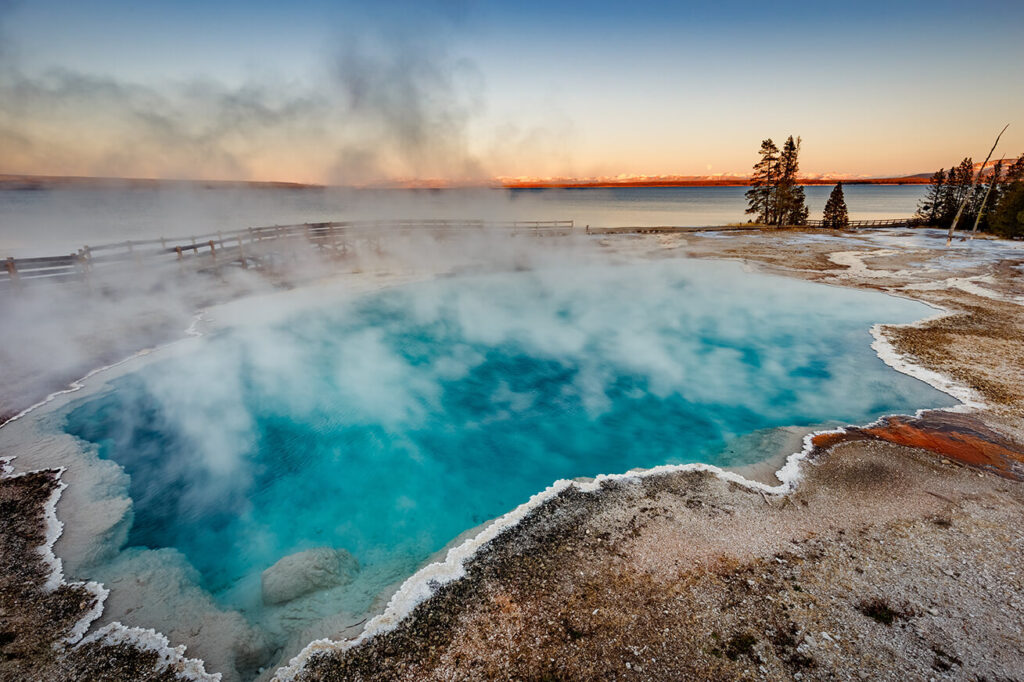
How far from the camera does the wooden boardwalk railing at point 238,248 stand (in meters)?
15.9

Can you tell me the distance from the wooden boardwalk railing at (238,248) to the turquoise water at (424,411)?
7.68 metres

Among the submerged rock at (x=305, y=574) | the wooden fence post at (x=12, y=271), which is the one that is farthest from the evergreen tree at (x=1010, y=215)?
the wooden fence post at (x=12, y=271)

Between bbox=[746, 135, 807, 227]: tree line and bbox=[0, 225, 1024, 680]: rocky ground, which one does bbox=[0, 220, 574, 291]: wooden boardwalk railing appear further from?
bbox=[746, 135, 807, 227]: tree line

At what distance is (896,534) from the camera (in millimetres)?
5941

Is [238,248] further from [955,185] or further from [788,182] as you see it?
[955,185]

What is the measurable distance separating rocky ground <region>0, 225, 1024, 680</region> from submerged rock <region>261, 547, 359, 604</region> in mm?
1162

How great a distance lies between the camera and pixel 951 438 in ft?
A: 26.7

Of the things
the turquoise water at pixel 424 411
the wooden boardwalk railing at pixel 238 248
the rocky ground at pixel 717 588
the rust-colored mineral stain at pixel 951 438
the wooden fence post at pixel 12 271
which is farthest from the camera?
the wooden boardwalk railing at pixel 238 248

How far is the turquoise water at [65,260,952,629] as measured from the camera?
7.23m

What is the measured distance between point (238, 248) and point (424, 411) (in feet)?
61.6

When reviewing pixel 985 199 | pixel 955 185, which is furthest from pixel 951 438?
pixel 955 185

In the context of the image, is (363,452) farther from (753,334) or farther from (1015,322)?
(1015,322)

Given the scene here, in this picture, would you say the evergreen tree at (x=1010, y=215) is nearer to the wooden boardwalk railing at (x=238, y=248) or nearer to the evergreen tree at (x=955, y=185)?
the evergreen tree at (x=955, y=185)

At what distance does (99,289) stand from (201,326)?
5.88 m
